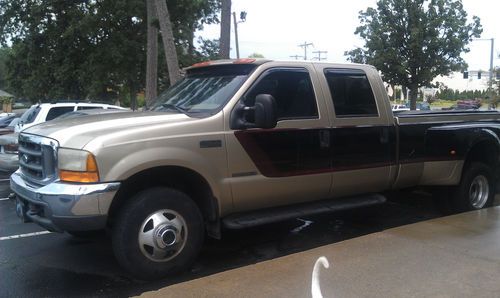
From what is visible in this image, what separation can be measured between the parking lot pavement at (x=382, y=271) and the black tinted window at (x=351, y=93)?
4.68ft

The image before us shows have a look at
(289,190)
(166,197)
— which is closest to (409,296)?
(289,190)

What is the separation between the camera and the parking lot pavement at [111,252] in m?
4.50

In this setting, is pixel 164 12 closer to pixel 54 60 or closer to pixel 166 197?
pixel 166 197

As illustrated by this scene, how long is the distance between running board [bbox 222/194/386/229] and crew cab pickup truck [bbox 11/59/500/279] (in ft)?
0.05

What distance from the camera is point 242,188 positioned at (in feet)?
16.3

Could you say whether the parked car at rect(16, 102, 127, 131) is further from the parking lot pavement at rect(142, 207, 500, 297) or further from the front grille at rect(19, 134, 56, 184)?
the parking lot pavement at rect(142, 207, 500, 297)

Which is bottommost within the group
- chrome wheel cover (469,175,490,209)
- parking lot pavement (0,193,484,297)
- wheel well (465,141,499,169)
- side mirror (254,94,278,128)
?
parking lot pavement (0,193,484,297)

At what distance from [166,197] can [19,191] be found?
1.38 metres

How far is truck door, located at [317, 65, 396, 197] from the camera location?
18.7 ft

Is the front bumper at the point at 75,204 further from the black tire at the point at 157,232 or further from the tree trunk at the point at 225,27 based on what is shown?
the tree trunk at the point at 225,27

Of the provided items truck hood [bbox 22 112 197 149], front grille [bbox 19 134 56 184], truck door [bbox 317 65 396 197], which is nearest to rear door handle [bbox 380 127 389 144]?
truck door [bbox 317 65 396 197]

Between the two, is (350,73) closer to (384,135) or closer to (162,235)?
(384,135)

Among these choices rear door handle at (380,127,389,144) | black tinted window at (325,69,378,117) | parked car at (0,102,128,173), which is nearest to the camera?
black tinted window at (325,69,378,117)

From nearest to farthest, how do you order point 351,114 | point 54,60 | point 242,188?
point 242,188
point 351,114
point 54,60
